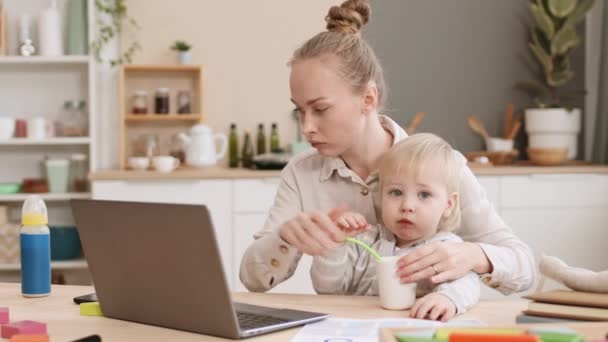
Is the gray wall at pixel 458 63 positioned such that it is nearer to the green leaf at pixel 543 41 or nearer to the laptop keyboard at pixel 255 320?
the green leaf at pixel 543 41

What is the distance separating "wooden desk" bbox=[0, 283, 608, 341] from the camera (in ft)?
4.70

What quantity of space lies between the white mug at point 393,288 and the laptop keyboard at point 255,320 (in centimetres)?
22

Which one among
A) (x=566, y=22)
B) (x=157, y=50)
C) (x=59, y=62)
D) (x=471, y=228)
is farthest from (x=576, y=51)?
(x=471, y=228)

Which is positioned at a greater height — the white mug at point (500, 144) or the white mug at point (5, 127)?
the white mug at point (5, 127)

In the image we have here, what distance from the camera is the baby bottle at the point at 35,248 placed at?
176 cm

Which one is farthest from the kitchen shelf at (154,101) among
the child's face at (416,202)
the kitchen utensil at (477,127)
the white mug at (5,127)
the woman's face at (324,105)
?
the child's face at (416,202)

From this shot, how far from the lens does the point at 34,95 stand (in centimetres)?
432

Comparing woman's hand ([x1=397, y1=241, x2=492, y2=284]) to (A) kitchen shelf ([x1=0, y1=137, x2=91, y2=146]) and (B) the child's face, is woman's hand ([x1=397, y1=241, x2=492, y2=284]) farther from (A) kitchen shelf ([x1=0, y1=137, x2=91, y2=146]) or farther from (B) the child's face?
(A) kitchen shelf ([x1=0, y1=137, x2=91, y2=146])

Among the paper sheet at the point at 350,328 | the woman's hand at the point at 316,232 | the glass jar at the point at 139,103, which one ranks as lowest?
the paper sheet at the point at 350,328

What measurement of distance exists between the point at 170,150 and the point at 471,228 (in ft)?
8.53

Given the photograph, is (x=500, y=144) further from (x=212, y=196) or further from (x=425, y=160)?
(x=425, y=160)

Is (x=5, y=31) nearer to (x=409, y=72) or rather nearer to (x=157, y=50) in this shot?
(x=157, y=50)

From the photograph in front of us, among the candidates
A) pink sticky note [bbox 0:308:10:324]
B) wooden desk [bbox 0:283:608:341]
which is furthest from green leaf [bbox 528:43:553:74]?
pink sticky note [bbox 0:308:10:324]

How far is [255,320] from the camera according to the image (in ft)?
4.90
